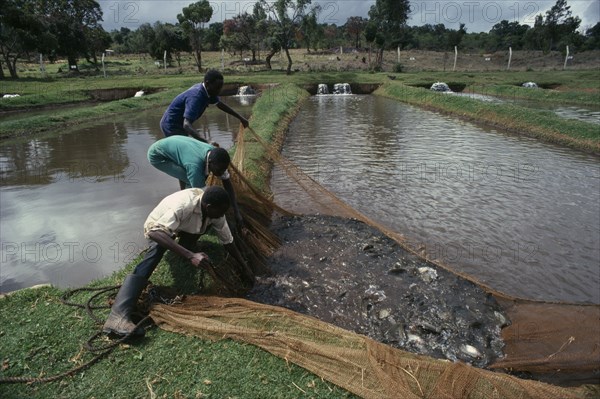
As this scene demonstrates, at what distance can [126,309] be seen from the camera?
380cm

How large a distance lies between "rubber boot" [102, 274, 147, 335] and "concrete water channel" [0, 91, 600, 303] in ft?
6.49

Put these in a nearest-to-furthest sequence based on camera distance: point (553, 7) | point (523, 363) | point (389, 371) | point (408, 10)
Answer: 1. point (389, 371)
2. point (523, 363)
3. point (408, 10)
4. point (553, 7)

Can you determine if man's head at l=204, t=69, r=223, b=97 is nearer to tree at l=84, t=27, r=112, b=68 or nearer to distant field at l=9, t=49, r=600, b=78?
distant field at l=9, t=49, r=600, b=78

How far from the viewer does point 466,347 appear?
13.6 ft

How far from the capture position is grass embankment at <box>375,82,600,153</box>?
1377 centimetres

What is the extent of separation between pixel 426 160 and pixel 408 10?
164ft

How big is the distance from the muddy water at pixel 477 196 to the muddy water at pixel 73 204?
3.26 metres

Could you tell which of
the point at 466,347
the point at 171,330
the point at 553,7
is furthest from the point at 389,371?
the point at 553,7

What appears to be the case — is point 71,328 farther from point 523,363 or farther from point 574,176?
point 574,176

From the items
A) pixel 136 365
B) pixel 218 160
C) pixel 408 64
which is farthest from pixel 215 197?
pixel 408 64

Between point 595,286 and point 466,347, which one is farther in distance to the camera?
point 595,286

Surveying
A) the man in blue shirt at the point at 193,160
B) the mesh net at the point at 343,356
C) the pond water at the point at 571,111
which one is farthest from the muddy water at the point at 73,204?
the pond water at the point at 571,111

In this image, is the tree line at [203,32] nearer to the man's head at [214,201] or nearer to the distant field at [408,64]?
the distant field at [408,64]

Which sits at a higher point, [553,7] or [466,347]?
[553,7]
